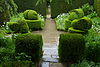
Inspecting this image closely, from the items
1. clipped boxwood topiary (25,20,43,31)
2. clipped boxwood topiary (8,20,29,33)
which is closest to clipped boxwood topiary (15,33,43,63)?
clipped boxwood topiary (8,20,29,33)

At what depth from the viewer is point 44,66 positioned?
5918 mm

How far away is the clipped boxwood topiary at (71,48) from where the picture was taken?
594 cm

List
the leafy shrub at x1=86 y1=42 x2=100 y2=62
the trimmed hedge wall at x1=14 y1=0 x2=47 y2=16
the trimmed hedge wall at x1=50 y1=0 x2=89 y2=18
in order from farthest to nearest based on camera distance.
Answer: the trimmed hedge wall at x1=50 y1=0 x2=89 y2=18 → the trimmed hedge wall at x1=14 y1=0 x2=47 y2=16 → the leafy shrub at x1=86 y1=42 x2=100 y2=62

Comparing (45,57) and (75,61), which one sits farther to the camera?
(45,57)

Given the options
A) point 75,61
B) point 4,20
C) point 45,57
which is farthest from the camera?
point 4,20

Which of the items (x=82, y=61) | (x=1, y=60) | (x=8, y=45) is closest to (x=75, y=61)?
(x=82, y=61)

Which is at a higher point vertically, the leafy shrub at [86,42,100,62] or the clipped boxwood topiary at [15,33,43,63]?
the clipped boxwood topiary at [15,33,43,63]

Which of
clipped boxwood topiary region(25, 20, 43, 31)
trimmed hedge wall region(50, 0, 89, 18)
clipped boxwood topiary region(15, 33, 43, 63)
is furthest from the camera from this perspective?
trimmed hedge wall region(50, 0, 89, 18)

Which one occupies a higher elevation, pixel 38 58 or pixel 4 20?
pixel 4 20

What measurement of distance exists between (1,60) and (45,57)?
1.55m

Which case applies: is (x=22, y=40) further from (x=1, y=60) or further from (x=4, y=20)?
(x=4, y=20)

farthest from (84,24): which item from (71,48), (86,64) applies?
(86,64)

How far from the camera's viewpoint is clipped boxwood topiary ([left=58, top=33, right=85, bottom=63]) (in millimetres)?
5941

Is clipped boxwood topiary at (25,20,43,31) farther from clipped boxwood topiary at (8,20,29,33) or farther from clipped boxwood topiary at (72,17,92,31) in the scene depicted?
clipped boxwood topiary at (72,17,92,31)
